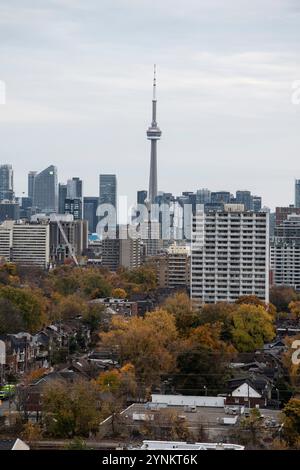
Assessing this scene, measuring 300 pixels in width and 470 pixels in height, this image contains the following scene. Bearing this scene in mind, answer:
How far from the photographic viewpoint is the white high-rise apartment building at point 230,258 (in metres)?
12.6

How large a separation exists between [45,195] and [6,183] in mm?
2060

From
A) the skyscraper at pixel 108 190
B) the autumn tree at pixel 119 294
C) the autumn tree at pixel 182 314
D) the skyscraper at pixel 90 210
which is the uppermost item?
the skyscraper at pixel 108 190

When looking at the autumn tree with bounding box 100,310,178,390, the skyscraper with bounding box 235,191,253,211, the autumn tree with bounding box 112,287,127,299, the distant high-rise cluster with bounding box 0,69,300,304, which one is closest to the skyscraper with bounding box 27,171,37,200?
the distant high-rise cluster with bounding box 0,69,300,304

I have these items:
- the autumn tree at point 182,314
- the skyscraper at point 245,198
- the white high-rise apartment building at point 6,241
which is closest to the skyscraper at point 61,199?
the white high-rise apartment building at point 6,241

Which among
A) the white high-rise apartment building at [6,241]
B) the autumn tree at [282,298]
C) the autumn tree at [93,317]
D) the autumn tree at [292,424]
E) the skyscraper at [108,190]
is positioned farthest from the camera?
the white high-rise apartment building at [6,241]

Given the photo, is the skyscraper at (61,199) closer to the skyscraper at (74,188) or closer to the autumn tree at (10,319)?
the skyscraper at (74,188)

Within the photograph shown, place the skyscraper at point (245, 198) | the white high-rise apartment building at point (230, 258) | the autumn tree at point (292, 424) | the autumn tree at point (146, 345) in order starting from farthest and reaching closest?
the skyscraper at point (245, 198) → the white high-rise apartment building at point (230, 258) → the autumn tree at point (146, 345) → the autumn tree at point (292, 424)

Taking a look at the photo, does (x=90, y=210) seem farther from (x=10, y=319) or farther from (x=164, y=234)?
(x=10, y=319)

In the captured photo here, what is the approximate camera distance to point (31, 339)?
8992 millimetres

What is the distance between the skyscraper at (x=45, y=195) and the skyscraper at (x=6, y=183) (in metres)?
0.51

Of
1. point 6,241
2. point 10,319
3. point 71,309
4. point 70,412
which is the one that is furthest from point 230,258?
point 6,241

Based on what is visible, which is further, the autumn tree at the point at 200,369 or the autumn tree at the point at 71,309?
the autumn tree at the point at 71,309

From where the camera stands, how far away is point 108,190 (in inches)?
898

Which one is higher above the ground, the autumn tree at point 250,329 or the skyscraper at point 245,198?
the skyscraper at point 245,198
